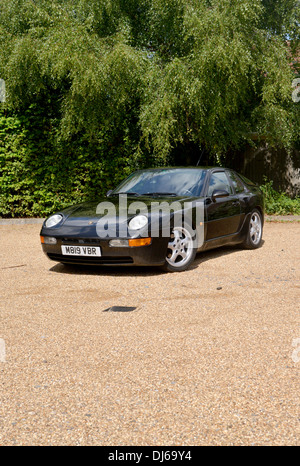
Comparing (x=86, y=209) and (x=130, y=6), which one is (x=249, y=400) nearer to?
(x=86, y=209)

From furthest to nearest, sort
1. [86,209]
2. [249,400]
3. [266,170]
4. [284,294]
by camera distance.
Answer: [266,170] → [86,209] → [284,294] → [249,400]

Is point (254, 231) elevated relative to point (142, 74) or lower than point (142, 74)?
lower

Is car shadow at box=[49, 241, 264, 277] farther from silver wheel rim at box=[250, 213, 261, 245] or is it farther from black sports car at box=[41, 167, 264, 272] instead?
silver wheel rim at box=[250, 213, 261, 245]

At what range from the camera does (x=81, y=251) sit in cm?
624

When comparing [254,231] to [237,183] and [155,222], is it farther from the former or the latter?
[155,222]

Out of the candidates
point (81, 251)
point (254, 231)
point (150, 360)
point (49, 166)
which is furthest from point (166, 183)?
point (49, 166)

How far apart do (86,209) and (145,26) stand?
24.7 feet

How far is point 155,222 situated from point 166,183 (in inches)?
50.5

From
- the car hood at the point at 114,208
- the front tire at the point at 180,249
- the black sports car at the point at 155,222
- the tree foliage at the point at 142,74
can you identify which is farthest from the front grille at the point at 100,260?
A: the tree foliage at the point at 142,74

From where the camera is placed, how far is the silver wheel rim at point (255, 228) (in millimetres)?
8320

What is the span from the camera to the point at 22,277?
636 centimetres

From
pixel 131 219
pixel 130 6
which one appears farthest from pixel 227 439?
pixel 130 6

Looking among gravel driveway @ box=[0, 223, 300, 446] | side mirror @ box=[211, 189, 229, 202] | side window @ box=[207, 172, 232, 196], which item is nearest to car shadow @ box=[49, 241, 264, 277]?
gravel driveway @ box=[0, 223, 300, 446]

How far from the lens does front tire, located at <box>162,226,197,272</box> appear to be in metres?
6.48
